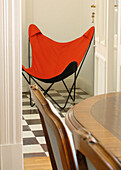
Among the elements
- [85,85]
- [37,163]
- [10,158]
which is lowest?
[85,85]

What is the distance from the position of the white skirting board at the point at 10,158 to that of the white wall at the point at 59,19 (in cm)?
366

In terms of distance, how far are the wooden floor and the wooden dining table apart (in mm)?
1216

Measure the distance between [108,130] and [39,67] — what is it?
4.30 meters

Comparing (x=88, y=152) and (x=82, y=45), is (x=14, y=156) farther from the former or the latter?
(x=82, y=45)

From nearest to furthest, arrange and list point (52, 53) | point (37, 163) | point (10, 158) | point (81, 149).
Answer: point (81, 149) < point (10, 158) < point (37, 163) < point (52, 53)

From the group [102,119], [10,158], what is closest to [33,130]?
[10,158]

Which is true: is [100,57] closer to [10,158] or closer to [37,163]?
[37,163]

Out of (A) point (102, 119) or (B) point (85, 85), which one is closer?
(A) point (102, 119)

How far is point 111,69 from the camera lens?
4695 millimetres

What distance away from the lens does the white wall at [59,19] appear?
6426mm

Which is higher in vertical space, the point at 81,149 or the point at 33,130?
the point at 81,149

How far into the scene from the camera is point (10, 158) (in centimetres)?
281

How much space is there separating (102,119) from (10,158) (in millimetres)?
1537

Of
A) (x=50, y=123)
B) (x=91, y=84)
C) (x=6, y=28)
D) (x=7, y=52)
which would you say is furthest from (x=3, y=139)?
(x=91, y=84)
